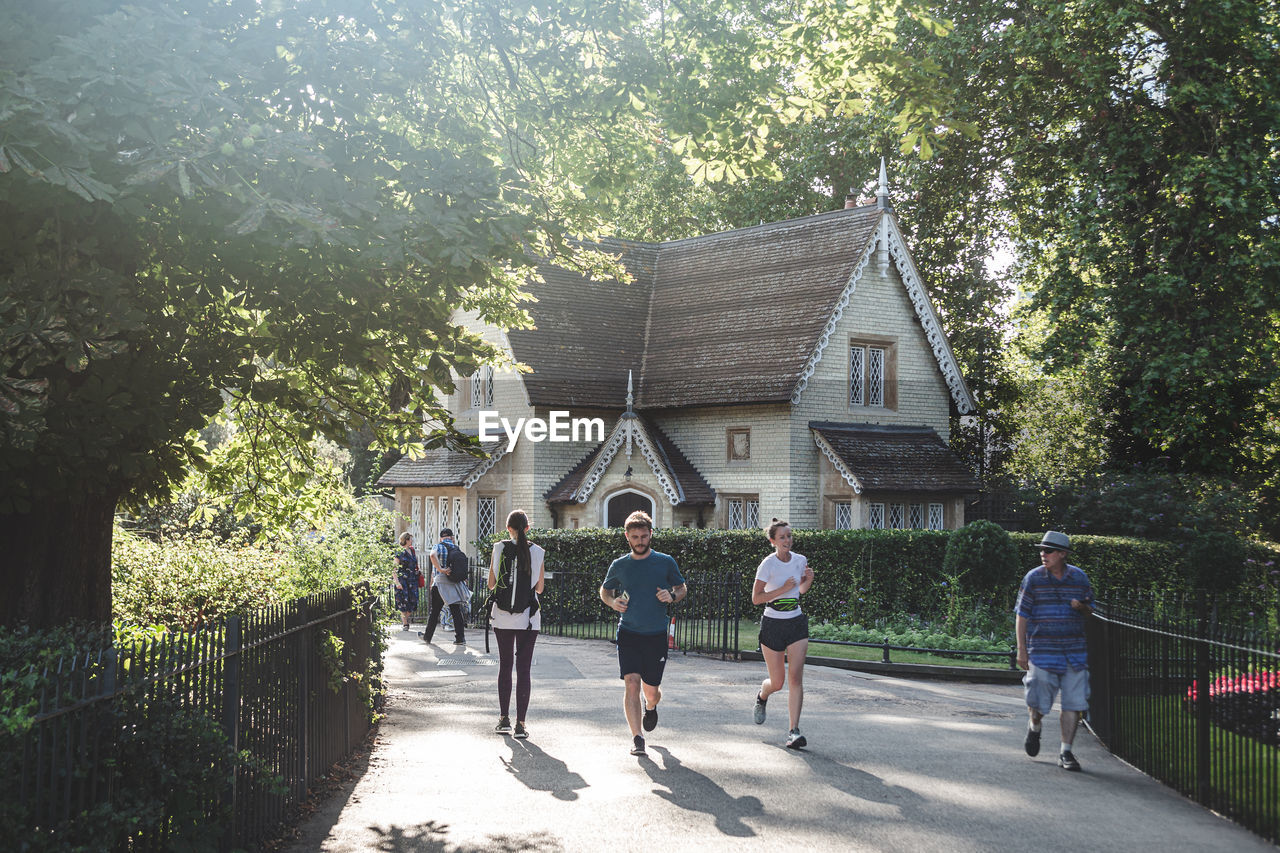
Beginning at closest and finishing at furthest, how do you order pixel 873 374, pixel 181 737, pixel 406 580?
pixel 181 737 < pixel 406 580 < pixel 873 374

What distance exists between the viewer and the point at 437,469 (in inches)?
1316

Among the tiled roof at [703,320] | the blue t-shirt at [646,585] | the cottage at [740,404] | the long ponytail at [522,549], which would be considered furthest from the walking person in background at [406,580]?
the blue t-shirt at [646,585]

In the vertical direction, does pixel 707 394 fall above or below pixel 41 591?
above

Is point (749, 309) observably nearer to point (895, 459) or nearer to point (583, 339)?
point (583, 339)

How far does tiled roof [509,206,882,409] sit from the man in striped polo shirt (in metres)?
18.6

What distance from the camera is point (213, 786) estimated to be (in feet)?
20.4

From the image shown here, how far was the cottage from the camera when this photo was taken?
29.3 m

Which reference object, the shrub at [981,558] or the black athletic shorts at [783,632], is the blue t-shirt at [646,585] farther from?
the shrub at [981,558]

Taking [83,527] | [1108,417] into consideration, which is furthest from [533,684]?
[1108,417]

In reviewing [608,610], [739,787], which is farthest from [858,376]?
[739,787]

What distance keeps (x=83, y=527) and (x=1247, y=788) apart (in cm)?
851

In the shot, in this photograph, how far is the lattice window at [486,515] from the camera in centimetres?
3231

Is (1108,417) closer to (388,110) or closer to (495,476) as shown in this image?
(495,476)

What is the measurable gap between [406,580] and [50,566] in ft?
46.2
